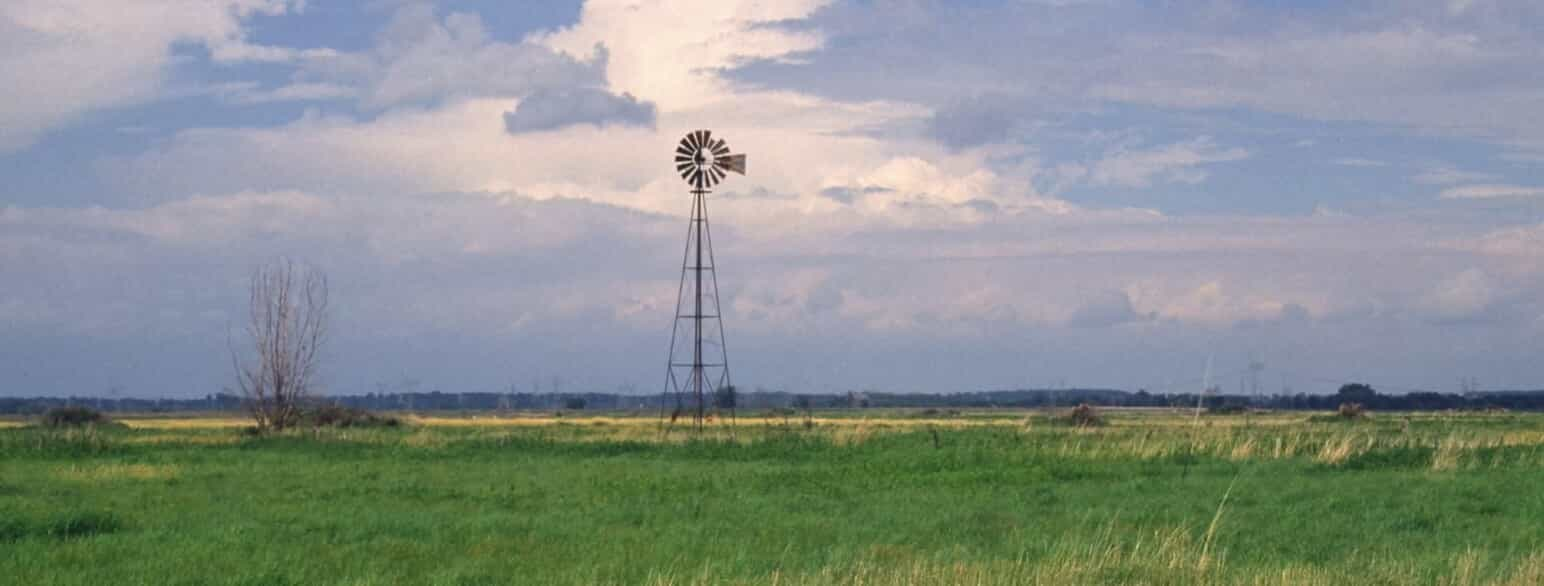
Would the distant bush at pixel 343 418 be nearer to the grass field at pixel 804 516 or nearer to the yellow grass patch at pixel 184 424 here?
the yellow grass patch at pixel 184 424

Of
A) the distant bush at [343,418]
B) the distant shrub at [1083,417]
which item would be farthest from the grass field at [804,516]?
the distant shrub at [1083,417]

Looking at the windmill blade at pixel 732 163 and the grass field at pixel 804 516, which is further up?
the windmill blade at pixel 732 163

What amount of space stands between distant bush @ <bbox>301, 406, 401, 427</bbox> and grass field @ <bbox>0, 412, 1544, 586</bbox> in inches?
1036

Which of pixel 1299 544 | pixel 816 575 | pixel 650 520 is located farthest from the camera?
pixel 650 520

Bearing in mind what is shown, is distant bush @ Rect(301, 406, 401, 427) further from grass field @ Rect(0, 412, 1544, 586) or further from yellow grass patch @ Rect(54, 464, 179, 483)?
yellow grass patch @ Rect(54, 464, 179, 483)

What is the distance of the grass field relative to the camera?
558 inches

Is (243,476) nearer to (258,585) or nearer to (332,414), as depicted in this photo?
(258,585)

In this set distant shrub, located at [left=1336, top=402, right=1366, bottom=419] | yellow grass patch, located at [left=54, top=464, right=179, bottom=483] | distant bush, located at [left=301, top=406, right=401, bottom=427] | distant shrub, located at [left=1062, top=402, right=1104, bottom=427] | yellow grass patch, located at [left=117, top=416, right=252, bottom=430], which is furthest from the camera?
distant shrub, located at [left=1336, top=402, right=1366, bottom=419]

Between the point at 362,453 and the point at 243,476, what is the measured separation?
348 inches

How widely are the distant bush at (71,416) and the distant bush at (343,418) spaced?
11.3 m

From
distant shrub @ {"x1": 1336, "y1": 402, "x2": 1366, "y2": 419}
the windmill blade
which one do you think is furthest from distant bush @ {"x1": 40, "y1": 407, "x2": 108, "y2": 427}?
distant shrub @ {"x1": 1336, "y1": 402, "x2": 1366, "y2": 419}

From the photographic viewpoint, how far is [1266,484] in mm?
24547

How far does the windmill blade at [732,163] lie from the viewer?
47.8 meters

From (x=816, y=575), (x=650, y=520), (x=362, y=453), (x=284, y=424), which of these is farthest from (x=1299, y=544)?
(x=284, y=424)
